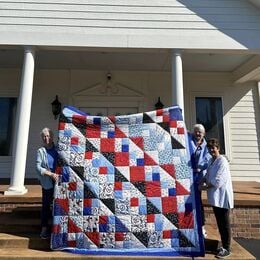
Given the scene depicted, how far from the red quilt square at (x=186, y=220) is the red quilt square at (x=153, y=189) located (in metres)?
0.35

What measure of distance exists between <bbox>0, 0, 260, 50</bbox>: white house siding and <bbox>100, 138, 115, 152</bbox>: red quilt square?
2431 mm

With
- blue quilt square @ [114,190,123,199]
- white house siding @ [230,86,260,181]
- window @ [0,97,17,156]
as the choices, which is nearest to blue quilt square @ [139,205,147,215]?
blue quilt square @ [114,190,123,199]

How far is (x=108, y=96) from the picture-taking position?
7.66m

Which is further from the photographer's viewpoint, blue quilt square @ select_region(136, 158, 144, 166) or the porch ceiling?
the porch ceiling

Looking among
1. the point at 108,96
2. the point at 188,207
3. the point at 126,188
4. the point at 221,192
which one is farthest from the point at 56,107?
the point at 221,192

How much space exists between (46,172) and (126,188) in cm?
95

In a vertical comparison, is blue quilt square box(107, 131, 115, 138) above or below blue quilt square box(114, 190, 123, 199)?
above

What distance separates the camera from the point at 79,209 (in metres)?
3.51

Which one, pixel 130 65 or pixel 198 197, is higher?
pixel 130 65

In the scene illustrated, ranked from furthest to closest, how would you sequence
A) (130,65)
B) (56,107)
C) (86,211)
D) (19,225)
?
(56,107), (130,65), (19,225), (86,211)

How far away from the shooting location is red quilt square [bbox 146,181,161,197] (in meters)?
3.55

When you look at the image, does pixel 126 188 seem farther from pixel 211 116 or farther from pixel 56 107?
pixel 211 116

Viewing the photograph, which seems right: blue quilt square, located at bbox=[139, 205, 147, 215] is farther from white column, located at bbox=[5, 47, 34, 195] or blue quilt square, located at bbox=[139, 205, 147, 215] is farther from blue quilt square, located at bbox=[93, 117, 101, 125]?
white column, located at bbox=[5, 47, 34, 195]

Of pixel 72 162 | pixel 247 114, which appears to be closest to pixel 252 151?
pixel 247 114
